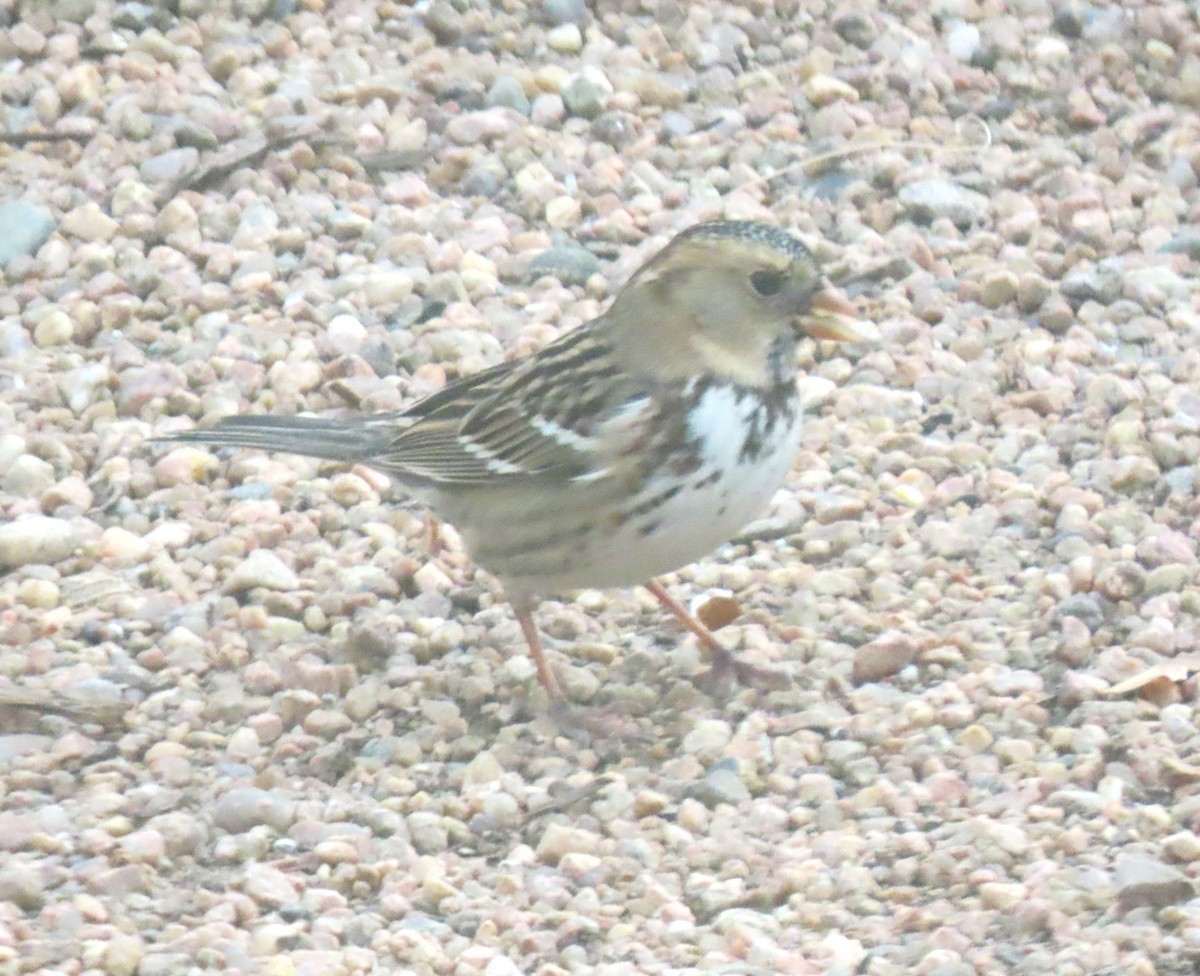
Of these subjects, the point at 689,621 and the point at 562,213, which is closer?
the point at 689,621

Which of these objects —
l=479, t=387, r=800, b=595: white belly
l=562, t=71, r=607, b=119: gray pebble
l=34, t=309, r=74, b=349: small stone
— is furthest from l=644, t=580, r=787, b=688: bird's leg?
l=562, t=71, r=607, b=119: gray pebble

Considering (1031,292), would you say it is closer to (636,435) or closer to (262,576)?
(636,435)

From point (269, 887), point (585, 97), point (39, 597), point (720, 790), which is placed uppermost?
point (585, 97)

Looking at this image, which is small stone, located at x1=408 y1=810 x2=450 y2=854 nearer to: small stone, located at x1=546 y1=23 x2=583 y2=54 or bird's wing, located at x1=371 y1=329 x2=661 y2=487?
bird's wing, located at x1=371 y1=329 x2=661 y2=487

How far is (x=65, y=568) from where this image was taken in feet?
18.1

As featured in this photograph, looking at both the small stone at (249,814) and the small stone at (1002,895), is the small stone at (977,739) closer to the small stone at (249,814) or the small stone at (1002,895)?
the small stone at (1002,895)

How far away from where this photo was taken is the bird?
498 cm

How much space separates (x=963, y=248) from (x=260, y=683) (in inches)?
110

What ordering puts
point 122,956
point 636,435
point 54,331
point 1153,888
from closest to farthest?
1. point 122,956
2. point 1153,888
3. point 636,435
4. point 54,331

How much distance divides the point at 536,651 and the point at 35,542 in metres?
1.30

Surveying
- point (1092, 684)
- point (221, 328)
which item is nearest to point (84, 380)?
point (221, 328)

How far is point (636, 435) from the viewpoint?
501cm

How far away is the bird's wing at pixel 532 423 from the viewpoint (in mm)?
5070

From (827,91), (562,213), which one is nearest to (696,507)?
(562,213)
